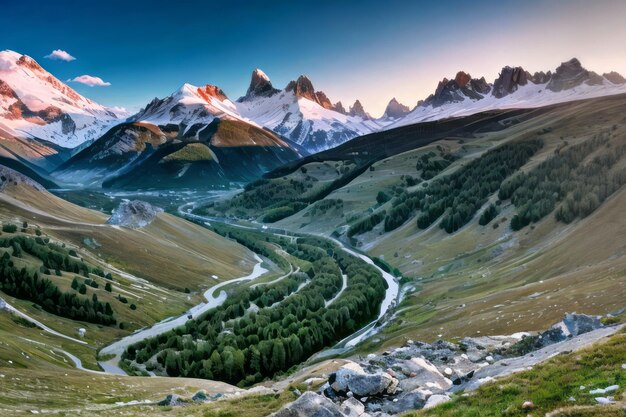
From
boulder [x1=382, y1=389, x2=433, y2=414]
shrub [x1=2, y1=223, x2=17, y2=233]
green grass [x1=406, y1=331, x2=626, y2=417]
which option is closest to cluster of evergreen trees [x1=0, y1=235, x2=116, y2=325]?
shrub [x1=2, y1=223, x2=17, y2=233]

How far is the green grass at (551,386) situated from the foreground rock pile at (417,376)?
3111 mm

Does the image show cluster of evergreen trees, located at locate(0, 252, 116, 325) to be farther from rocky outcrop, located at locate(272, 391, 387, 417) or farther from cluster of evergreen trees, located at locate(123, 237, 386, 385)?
rocky outcrop, located at locate(272, 391, 387, 417)

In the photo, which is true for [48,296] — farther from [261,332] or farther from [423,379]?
[423,379]

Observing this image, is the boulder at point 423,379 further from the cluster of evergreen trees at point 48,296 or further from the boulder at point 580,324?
the cluster of evergreen trees at point 48,296

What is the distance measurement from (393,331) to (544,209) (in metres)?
109

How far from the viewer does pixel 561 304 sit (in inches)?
3140

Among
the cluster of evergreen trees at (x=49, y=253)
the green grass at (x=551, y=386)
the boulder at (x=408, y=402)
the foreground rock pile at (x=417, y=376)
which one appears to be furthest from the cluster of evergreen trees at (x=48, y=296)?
the green grass at (x=551, y=386)

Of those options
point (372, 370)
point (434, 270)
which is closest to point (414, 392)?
point (372, 370)

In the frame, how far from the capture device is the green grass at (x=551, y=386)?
24094 mm

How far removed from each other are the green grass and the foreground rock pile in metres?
3.11

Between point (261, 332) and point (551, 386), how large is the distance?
359 ft

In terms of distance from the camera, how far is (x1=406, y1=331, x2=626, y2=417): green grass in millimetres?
24094

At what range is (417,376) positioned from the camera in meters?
42.5

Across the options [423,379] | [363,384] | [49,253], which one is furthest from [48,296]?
[423,379]
